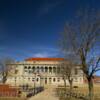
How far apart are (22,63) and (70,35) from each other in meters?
113

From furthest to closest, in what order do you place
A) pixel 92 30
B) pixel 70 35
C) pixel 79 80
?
pixel 79 80 < pixel 70 35 < pixel 92 30

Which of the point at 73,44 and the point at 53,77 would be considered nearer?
the point at 73,44

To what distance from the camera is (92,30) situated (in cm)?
2683

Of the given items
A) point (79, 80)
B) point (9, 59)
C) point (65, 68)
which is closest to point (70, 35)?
point (65, 68)

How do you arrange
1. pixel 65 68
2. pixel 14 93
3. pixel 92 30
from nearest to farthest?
pixel 92 30 < pixel 14 93 < pixel 65 68

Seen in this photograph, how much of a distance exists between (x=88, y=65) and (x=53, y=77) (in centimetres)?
10923

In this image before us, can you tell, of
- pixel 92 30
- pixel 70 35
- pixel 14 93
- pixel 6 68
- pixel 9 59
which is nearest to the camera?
pixel 92 30

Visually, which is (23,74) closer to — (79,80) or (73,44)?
(79,80)

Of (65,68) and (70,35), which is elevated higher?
(70,35)

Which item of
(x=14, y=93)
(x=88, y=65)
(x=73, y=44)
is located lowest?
(x=14, y=93)

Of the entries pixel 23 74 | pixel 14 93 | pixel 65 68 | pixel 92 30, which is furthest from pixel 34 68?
pixel 92 30

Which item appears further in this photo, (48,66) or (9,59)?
(48,66)

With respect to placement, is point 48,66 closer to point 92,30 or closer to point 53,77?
point 53,77

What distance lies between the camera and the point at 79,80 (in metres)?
133
